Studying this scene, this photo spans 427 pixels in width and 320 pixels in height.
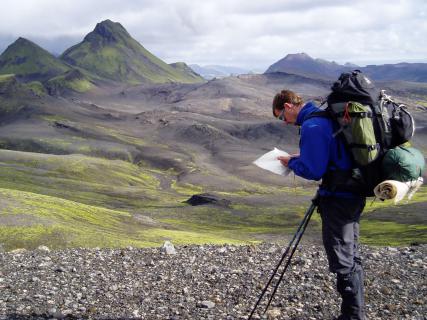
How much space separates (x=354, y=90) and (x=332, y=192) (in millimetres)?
2273

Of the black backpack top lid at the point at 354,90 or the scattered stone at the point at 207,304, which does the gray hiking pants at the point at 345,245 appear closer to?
the black backpack top lid at the point at 354,90

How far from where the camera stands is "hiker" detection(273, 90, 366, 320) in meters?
9.54

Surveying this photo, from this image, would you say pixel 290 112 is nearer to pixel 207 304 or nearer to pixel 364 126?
pixel 364 126

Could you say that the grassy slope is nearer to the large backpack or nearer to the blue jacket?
the blue jacket

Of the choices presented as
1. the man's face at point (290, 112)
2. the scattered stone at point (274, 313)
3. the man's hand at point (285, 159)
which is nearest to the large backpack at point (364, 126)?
the man's face at point (290, 112)

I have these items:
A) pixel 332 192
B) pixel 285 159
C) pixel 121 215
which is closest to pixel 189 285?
pixel 285 159

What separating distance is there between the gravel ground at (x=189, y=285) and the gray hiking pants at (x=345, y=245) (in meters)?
2.51

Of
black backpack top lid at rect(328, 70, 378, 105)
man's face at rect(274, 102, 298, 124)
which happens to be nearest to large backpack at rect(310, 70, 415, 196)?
black backpack top lid at rect(328, 70, 378, 105)

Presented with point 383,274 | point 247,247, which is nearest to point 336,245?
point 383,274

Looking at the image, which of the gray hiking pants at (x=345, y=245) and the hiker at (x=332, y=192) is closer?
the hiker at (x=332, y=192)

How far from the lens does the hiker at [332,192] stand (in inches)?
376

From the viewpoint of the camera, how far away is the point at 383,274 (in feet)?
51.2

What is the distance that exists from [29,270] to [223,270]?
284 inches

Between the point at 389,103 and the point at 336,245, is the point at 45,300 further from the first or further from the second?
the point at 389,103
